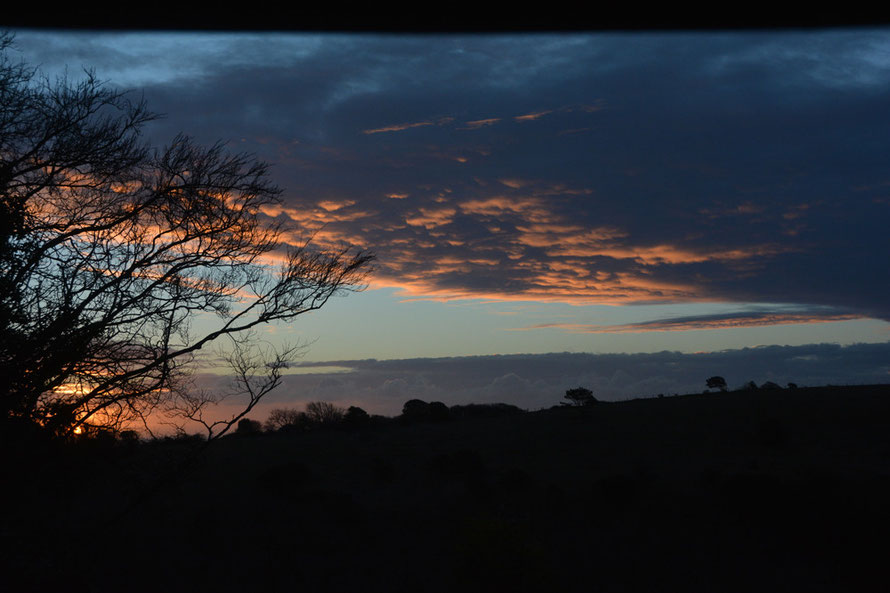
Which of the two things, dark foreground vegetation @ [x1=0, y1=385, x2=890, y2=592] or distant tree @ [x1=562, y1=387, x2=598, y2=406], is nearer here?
dark foreground vegetation @ [x1=0, y1=385, x2=890, y2=592]

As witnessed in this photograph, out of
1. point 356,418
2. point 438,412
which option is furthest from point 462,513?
point 438,412

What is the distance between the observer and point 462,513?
26.2 metres

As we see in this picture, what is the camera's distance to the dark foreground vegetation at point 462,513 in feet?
34.8

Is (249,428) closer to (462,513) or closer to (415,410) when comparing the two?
(415,410)

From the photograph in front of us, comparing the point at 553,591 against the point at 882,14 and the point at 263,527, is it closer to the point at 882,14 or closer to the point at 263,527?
the point at 263,527

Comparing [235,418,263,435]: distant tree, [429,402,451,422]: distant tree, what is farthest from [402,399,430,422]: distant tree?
[235,418,263,435]: distant tree

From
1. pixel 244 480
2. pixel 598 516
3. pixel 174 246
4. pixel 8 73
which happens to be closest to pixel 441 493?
A: pixel 598 516

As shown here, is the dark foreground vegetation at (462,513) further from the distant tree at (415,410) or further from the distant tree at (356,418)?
the distant tree at (415,410)

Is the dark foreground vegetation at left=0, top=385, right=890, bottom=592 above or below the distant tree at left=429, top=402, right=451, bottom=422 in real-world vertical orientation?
below

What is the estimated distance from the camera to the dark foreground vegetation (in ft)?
34.8

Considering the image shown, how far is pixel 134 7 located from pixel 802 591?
2321cm

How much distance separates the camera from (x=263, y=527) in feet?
83.0

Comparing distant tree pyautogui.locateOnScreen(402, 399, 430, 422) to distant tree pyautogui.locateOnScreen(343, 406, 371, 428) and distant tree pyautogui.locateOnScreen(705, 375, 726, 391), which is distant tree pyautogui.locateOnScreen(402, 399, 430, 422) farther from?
distant tree pyautogui.locateOnScreen(705, 375, 726, 391)

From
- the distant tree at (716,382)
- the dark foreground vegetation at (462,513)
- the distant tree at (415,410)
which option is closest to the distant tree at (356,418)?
the distant tree at (415,410)
